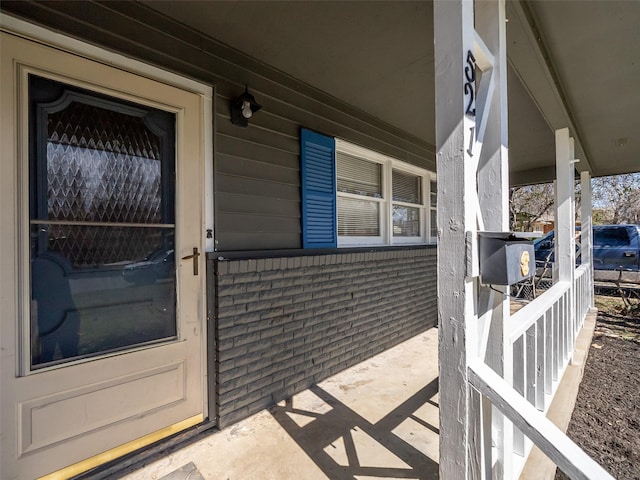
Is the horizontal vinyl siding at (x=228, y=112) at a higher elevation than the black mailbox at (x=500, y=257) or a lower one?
higher

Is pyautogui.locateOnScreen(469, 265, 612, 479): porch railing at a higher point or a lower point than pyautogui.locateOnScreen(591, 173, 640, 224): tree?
lower

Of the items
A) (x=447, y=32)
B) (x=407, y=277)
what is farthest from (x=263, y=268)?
(x=407, y=277)

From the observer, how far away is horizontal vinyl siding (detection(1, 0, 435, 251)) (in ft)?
5.42

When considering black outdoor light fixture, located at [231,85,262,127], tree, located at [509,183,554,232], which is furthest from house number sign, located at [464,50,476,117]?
tree, located at [509,183,554,232]

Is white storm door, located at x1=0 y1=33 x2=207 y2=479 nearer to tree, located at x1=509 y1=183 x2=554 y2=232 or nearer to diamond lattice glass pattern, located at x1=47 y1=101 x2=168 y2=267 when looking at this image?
diamond lattice glass pattern, located at x1=47 y1=101 x2=168 y2=267

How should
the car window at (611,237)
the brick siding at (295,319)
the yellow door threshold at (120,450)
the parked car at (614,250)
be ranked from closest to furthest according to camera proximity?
the yellow door threshold at (120,450) → the brick siding at (295,319) → the parked car at (614,250) → the car window at (611,237)

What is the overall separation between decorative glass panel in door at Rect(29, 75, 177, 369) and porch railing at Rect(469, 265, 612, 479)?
5.85 feet

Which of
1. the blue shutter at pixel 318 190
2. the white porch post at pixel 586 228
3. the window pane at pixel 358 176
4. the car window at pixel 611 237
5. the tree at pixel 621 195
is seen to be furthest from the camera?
the tree at pixel 621 195

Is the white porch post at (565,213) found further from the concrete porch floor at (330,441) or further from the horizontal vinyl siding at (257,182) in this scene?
the horizontal vinyl siding at (257,182)

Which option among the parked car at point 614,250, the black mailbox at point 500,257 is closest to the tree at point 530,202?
the parked car at point 614,250

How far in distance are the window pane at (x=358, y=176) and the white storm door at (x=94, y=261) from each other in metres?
1.55

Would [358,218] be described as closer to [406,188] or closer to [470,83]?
[406,188]

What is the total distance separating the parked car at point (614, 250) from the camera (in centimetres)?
775

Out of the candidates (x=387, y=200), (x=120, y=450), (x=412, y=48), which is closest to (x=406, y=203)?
(x=387, y=200)
